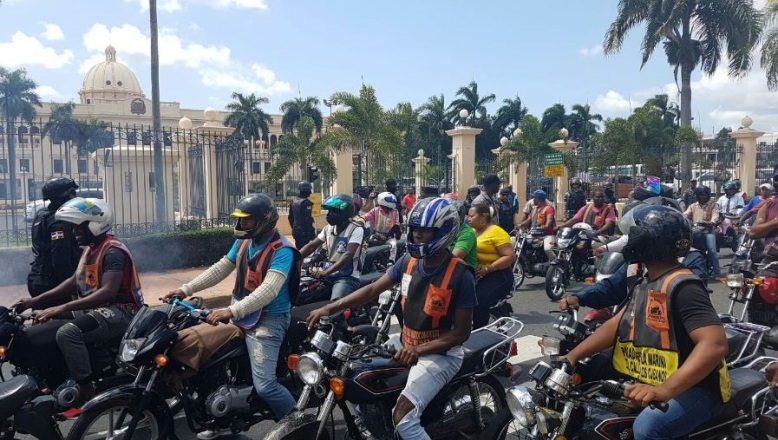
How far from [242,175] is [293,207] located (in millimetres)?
5214

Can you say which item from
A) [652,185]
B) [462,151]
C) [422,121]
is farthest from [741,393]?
[422,121]

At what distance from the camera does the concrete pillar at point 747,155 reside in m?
23.6

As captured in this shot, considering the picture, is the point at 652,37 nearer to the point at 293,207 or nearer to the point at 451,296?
the point at 293,207

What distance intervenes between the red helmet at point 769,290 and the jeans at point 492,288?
2260 mm

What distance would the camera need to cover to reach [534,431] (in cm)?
293

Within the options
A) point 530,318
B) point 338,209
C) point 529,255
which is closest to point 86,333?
point 338,209

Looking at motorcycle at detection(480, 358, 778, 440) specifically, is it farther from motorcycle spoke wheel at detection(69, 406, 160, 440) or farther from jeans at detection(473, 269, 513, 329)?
jeans at detection(473, 269, 513, 329)

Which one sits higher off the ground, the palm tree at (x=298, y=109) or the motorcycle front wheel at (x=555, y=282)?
the palm tree at (x=298, y=109)

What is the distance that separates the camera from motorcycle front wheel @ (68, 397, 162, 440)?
3.72 meters

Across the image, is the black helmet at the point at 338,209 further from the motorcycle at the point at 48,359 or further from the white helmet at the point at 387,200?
the white helmet at the point at 387,200

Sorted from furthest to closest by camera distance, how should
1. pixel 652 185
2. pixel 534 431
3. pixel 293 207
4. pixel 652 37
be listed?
pixel 652 37 → pixel 293 207 → pixel 652 185 → pixel 534 431

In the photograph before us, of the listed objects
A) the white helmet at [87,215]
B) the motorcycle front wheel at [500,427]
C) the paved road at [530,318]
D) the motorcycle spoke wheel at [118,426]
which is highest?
the white helmet at [87,215]

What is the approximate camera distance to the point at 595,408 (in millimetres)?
3078

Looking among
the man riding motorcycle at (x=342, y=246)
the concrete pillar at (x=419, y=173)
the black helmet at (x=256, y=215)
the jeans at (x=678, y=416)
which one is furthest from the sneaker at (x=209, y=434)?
the concrete pillar at (x=419, y=173)
